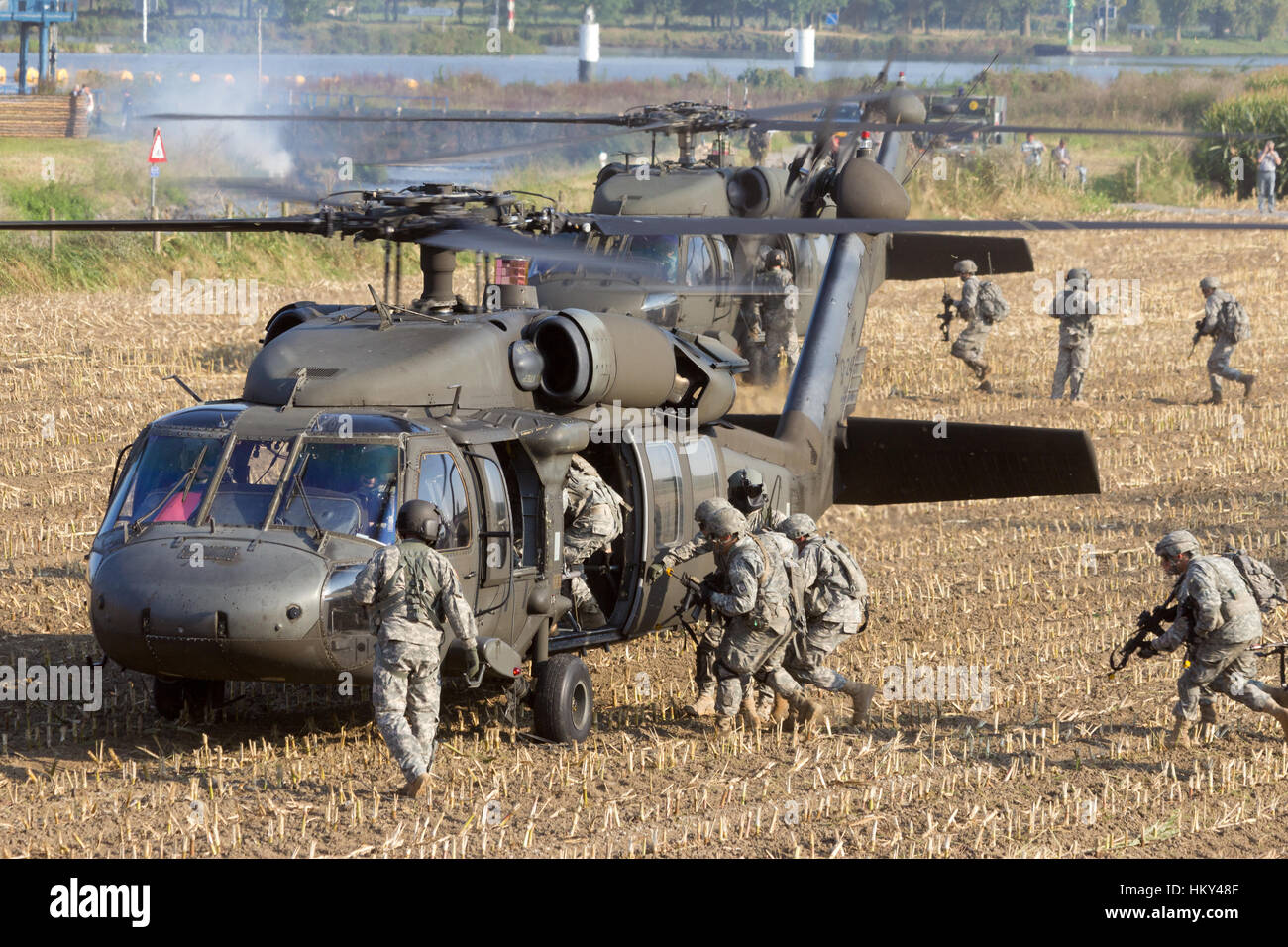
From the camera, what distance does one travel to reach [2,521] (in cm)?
1516

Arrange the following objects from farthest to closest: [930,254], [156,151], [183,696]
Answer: [156,151] → [930,254] → [183,696]

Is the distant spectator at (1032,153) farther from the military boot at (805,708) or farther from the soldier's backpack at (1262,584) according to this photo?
the military boot at (805,708)

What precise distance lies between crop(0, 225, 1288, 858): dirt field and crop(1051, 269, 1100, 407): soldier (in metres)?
3.58

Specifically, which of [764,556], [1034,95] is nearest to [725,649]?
[764,556]

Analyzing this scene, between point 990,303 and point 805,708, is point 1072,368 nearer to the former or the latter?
point 990,303

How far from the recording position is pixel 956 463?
1277 centimetres

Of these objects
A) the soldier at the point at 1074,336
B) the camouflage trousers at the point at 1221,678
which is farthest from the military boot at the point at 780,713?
the soldier at the point at 1074,336

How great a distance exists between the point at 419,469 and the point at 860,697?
119 inches

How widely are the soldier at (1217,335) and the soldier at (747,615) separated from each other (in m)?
12.1

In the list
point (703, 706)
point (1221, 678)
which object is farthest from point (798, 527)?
point (1221, 678)

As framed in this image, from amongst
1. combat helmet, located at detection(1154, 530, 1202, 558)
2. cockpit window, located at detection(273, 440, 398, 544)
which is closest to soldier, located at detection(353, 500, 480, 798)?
cockpit window, located at detection(273, 440, 398, 544)

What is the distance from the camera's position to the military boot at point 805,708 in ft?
33.2

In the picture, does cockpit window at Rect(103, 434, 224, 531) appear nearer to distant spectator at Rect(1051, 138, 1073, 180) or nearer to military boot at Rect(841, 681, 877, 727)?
military boot at Rect(841, 681, 877, 727)

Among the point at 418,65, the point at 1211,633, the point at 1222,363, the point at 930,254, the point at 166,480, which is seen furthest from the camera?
the point at 418,65
